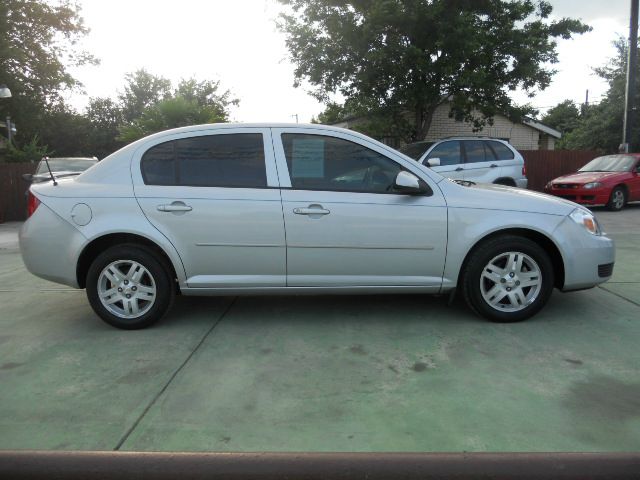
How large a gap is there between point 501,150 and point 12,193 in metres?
13.2

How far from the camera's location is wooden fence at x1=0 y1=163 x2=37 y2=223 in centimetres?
1470

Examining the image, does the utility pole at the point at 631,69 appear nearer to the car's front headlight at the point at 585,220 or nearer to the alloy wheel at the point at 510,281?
the car's front headlight at the point at 585,220

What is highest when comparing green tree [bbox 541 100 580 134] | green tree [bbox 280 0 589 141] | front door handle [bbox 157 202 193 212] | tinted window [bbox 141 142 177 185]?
green tree [bbox 541 100 580 134]

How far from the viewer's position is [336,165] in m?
4.25

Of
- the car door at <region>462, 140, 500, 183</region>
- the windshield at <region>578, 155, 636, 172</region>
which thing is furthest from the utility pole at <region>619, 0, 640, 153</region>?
the car door at <region>462, 140, 500, 183</region>

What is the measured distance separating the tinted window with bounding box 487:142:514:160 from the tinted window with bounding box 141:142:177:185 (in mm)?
8449

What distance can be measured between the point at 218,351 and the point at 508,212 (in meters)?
2.53

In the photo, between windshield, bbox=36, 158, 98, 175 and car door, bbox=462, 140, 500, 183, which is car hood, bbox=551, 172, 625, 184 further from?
windshield, bbox=36, 158, 98, 175

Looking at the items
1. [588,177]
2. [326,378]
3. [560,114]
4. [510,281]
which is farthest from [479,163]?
[560,114]

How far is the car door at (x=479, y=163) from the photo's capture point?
10711 mm

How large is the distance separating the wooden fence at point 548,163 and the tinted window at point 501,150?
6.86 m

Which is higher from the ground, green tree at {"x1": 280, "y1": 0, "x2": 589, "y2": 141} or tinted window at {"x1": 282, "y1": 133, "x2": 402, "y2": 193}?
green tree at {"x1": 280, "y1": 0, "x2": 589, "y2": 141}

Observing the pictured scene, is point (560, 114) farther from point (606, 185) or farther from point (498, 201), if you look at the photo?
point (498, 201)

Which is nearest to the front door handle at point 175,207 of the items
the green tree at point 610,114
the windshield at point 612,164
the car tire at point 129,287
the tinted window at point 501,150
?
the car tire at point 129,287
